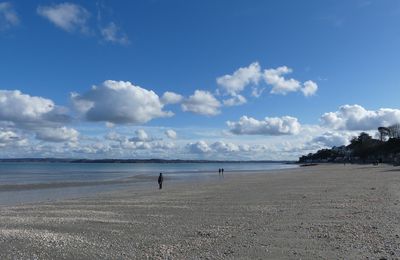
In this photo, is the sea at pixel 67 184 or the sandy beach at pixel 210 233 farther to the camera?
the sea at pixel 67 184

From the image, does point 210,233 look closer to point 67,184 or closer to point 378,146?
point 67,184

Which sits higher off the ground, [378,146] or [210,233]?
[378,146]

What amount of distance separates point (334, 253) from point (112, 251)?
17.6 feet

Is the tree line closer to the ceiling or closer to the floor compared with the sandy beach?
closer to the ceiling

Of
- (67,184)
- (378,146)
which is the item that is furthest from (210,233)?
(378,146)

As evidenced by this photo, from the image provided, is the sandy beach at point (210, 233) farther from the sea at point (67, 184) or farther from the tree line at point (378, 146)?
the tree line at point (378, 146)

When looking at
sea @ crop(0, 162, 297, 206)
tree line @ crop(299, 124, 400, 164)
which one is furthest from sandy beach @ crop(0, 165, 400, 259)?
tree line @ crop(299, 124, 400, 164)

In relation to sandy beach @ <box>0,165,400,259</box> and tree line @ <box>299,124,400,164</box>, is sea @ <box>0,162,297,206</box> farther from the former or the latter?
tree line @ <box>299,124,400,164</box>

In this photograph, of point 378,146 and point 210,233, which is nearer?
point 210,233

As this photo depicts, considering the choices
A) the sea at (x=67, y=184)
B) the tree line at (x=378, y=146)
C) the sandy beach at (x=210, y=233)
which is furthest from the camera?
the tree line at (x=378, y=146)

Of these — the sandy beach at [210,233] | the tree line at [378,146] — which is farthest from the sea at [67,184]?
the tree line at [378,146]

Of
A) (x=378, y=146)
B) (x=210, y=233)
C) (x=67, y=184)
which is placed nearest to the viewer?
(x=210, y=233)

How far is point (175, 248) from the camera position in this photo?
36.4ft

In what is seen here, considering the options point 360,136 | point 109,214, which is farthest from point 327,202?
point 360,136
